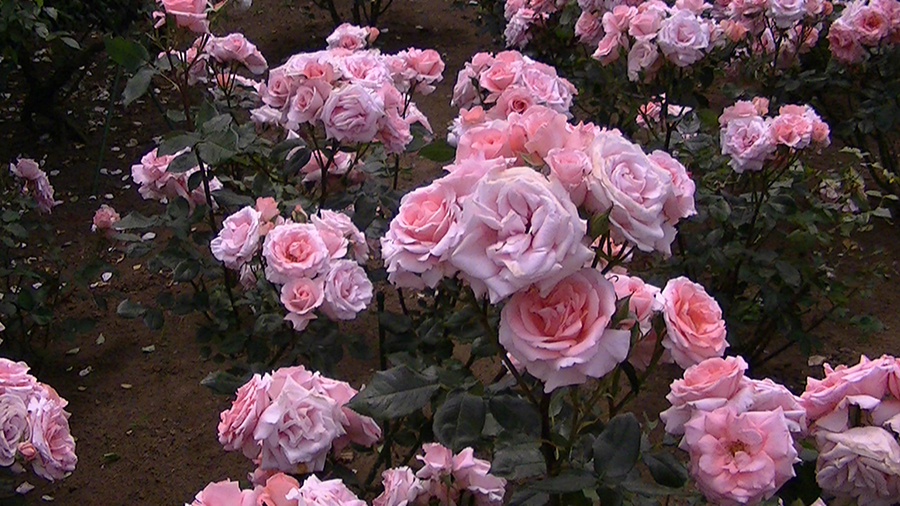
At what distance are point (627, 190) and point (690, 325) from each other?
0.25 meters

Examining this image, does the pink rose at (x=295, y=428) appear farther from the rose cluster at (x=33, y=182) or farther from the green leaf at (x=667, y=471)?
the rose cluster at (x=33, y=182)

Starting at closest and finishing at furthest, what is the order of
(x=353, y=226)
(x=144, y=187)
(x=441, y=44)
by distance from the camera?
1. (x=353, y=226)
2. (x=144, y=187)
3. (x=441, y=44)

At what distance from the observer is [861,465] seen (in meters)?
0.92

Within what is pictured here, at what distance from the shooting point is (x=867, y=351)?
111 inches

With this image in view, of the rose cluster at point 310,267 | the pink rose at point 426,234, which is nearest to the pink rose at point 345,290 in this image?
the rose cluster at point 310,267

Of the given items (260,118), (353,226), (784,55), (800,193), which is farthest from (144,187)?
(784,55)

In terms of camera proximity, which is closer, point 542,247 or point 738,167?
point 542,247

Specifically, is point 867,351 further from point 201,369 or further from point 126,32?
point 126,32

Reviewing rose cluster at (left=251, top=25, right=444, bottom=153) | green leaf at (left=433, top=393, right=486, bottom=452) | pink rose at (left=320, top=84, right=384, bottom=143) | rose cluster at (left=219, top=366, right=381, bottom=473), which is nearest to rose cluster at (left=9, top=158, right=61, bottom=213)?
rose cluster at (left=251, top=25, right=444, bottom=153)

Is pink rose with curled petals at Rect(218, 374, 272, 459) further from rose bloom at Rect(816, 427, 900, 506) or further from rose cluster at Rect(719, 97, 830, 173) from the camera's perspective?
rose cluster at Rect(719, 97, 830, 173)

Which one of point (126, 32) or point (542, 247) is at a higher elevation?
point (542, 247)

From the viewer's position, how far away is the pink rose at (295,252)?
4.78 ft

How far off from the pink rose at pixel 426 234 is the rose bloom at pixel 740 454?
35 centimetres

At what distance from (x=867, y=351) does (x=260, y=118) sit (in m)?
2.13
